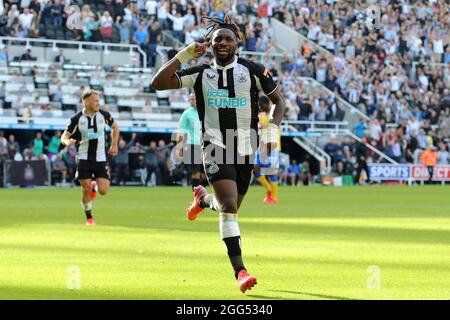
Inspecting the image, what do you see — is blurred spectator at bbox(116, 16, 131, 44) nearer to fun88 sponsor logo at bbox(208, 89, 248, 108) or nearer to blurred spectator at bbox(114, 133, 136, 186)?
blurred spectator at bbox(114, 133, 136, 186)

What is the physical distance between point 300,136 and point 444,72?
10.8 meters

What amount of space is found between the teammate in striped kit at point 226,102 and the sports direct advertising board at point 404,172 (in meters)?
34.2

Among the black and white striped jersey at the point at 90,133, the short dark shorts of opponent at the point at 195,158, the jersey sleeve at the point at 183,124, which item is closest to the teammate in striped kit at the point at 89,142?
the black and white striped jersey at the point at 90,133

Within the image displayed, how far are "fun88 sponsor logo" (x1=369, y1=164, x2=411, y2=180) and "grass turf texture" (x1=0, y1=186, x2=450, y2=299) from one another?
1944 cm

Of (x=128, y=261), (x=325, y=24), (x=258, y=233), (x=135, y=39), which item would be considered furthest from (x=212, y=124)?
(x=325, y=24)

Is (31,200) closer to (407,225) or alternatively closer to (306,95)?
(407,225)

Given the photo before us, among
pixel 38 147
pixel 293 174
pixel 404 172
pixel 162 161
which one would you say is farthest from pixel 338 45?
pixel 38 147

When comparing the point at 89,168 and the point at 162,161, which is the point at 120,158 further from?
the point at 89,168

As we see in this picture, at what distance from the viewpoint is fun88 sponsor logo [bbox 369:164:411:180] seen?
45.2 meters

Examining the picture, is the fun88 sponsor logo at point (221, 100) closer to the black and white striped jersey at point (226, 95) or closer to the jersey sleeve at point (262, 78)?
the black and white striped jersey at point (226, 95)

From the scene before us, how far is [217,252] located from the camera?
13.9 m

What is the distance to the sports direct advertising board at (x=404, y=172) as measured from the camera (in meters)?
45.2
